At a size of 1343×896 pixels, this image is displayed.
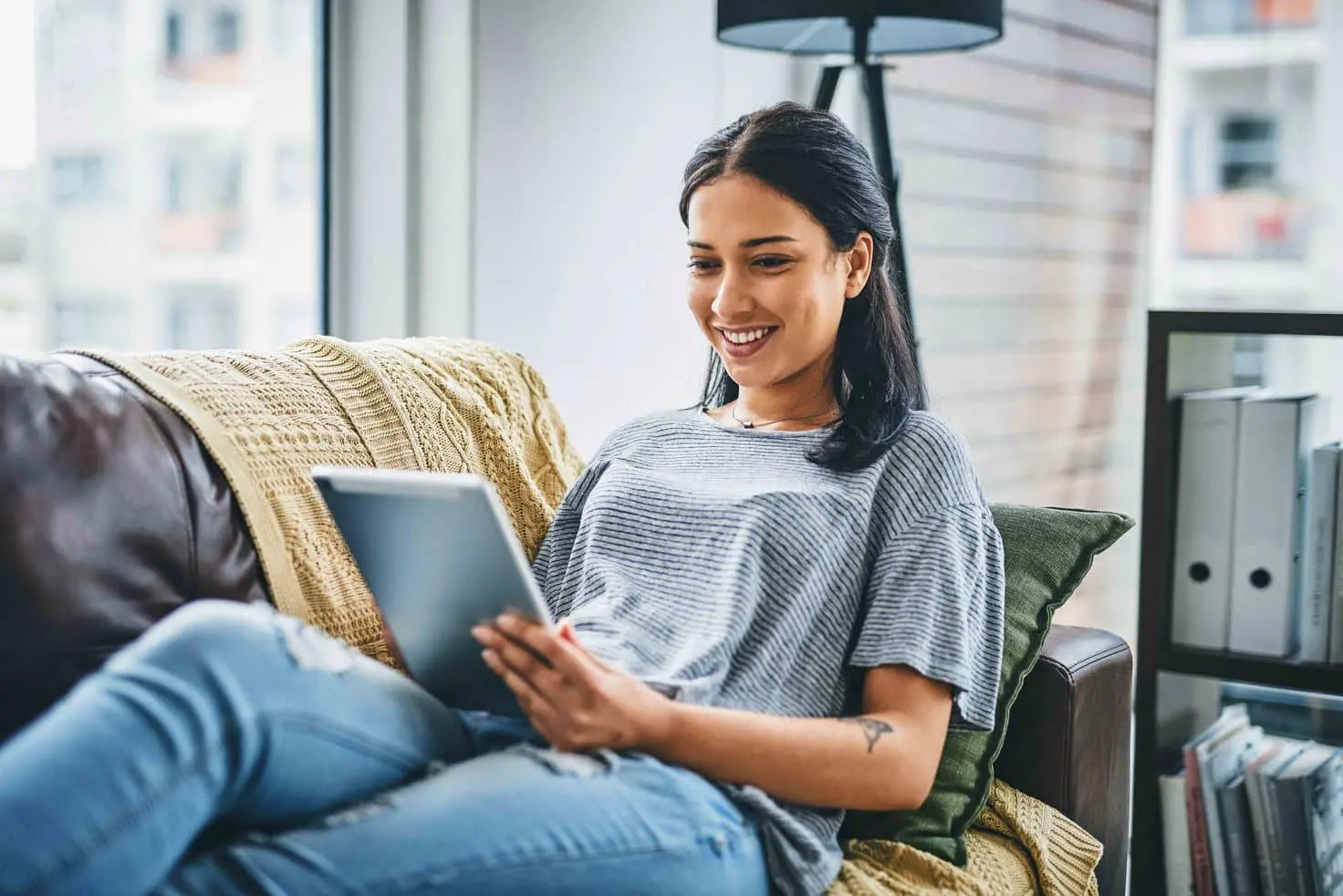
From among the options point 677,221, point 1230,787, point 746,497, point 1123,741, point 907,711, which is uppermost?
point 677,221

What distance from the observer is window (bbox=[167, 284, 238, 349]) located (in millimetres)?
2164

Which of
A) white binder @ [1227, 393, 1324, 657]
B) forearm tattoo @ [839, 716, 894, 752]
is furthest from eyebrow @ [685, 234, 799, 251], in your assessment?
white binder @ [1227, 393, 1324, 657]

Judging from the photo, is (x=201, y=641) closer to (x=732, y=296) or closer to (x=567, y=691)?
(x=567, y=691)

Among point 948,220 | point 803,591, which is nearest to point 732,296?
point 803,591

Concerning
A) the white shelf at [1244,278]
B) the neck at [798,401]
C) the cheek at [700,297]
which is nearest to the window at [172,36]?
the cheek at [700,297]

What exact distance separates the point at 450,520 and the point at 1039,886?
716 millimetres

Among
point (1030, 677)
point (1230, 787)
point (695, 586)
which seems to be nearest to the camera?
point (695, 586)

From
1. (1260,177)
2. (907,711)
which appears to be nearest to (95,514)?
(907,711)

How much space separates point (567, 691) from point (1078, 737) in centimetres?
60

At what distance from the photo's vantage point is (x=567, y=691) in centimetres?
115

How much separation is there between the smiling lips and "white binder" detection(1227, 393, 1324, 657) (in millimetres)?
731

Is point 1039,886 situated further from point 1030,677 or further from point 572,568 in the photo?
point 572,568

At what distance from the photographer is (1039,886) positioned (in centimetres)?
138

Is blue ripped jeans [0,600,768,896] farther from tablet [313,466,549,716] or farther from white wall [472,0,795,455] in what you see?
white wall [472,0,795,455]
